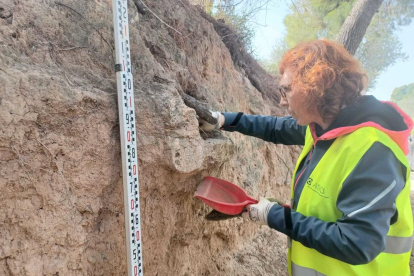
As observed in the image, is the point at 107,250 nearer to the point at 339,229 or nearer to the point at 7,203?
the point at 7,203

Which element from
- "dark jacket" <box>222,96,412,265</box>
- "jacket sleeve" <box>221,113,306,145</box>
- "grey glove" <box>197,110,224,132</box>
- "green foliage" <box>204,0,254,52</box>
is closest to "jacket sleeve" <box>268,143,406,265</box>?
"dark jacket" <box>222,96,412,265</box>

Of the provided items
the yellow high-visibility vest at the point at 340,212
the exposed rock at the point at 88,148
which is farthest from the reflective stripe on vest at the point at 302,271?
the exposed rock at the point at 88,148

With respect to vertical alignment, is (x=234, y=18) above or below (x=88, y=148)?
above

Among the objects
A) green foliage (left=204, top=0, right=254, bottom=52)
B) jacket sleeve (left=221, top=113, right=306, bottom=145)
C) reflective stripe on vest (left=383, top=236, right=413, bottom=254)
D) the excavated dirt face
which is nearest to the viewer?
the excavated dirt face

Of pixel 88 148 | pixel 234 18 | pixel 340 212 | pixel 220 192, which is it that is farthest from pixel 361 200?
pixel 234 18

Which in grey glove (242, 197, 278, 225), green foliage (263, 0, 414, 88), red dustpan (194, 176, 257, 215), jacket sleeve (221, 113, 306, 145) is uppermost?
green foliage (263, 0, 414, 88)

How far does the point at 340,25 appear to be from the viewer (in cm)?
773

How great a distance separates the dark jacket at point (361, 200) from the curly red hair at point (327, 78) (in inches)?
2.4

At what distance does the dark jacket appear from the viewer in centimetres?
112

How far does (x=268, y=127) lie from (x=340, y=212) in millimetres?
865

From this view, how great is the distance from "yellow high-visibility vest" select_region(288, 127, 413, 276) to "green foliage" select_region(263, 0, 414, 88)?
14.6 ft

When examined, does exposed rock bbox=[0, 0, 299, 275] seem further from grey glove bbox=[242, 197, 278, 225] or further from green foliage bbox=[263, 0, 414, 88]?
green foliage bbox=[263, 0, 414, 88]

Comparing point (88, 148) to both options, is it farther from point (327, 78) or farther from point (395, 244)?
point (395, 244)

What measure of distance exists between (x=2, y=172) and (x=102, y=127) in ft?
1.49
